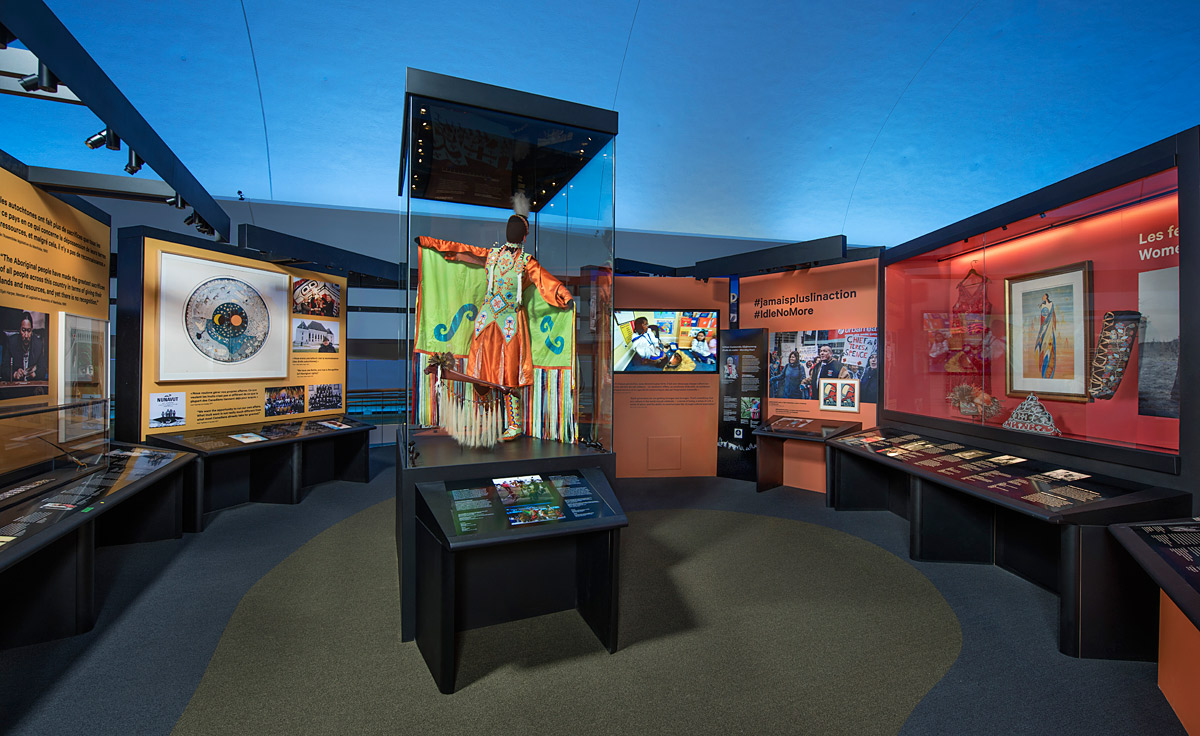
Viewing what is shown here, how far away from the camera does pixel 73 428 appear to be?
2672mm

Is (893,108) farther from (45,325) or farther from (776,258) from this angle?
(45,325)

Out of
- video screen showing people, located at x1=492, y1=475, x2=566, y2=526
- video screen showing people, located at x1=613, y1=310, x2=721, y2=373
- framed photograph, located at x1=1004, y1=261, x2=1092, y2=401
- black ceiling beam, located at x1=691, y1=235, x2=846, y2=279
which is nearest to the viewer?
video screen showing people, located at x1=492, y1=475, x2=566, y2=526

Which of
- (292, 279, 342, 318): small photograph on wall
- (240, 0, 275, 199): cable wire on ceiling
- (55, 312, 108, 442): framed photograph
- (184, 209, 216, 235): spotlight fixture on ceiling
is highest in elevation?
(240, 0, 275, 199): cable wire on ceiling

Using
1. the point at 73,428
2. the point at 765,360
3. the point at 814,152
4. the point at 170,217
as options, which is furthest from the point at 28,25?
the point at 814,152

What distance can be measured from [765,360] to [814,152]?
390cm

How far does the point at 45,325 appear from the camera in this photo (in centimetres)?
275

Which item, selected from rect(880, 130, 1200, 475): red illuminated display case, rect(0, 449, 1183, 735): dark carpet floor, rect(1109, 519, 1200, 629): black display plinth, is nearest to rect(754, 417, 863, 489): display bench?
rect(880, 130, 1200, 475): red illuminated display case

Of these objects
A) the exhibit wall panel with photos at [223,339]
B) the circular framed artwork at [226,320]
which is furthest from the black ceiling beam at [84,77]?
the circular framed artwork at [226,320]

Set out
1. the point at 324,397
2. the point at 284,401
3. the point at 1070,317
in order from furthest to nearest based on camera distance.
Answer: the point at 324,397, the point at 284,401, the point at 1070,317

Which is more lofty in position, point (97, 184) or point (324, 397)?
point (97, 184)

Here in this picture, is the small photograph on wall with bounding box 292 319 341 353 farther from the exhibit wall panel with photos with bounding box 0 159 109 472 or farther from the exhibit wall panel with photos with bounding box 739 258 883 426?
the exhibit wall panel with photos with bounding box 739 258 883 426

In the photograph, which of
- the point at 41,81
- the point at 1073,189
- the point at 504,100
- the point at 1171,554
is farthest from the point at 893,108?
the point at 41,81

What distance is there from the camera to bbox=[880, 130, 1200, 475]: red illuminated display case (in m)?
2.35

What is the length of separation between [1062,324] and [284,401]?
6240 mm
